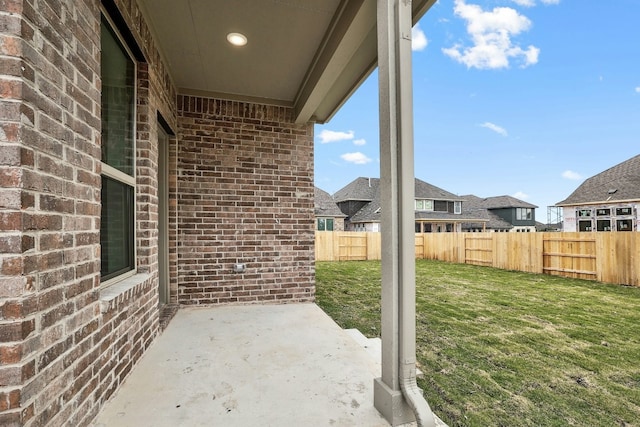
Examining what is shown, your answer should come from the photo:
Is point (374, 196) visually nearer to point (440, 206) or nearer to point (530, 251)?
point (440, 206)

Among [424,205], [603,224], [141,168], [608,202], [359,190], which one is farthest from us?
[359,190]

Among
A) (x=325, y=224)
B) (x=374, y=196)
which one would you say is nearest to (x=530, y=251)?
(x=325, y=224)

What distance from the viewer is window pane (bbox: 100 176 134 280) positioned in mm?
1932

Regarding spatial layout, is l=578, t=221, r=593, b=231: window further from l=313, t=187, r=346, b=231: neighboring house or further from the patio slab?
the patio slab

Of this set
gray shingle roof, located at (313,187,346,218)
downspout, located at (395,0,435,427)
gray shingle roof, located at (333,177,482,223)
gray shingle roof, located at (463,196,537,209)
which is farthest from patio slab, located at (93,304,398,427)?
gray shingle roof, located at (463,196,537,209)

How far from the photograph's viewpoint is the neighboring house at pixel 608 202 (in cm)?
1318

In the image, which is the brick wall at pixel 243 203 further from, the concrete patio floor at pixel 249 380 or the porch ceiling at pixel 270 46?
the concrete patio floor at pixel 249 380

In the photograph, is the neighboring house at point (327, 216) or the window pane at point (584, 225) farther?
the neighboring house at point (327, 216)

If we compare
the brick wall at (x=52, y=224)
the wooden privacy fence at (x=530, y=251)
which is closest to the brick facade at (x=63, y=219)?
the brick wall at (x=52, y=224)

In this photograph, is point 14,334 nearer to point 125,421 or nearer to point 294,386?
point 125,421

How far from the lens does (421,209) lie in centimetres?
2005

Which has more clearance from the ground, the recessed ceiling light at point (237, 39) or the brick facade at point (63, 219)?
the recessed ceiling light at point (237, 39)

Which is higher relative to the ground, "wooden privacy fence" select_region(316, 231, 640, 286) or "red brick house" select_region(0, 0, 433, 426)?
"red brick house" select_region(0, 0, 433, 426)

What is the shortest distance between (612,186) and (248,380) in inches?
739
